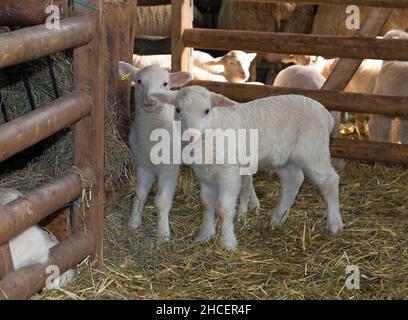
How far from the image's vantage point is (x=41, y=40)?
362cm

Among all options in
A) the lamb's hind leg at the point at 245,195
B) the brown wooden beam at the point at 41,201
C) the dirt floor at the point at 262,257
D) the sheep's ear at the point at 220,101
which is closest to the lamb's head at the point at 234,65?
the dirt floor at the point at 262,257

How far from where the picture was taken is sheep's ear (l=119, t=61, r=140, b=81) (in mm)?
5148

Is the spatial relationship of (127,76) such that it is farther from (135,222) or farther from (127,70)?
(135,222)

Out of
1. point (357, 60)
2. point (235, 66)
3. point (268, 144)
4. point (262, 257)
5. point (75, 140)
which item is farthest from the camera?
point (235, 66)

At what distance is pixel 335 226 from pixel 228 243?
2.96 feet

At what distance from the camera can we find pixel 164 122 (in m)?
5.19

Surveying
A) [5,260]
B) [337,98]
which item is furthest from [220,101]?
[337,98]

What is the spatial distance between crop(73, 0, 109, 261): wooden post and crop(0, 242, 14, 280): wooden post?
814 mm

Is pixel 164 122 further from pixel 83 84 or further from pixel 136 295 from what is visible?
pixel 136 295

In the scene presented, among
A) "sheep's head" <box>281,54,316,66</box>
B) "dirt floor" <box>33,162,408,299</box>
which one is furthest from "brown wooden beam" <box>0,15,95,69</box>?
"sheep's head" <box>281,54,316,66</box>

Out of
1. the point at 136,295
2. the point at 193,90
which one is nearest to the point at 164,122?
the point at 193,90
